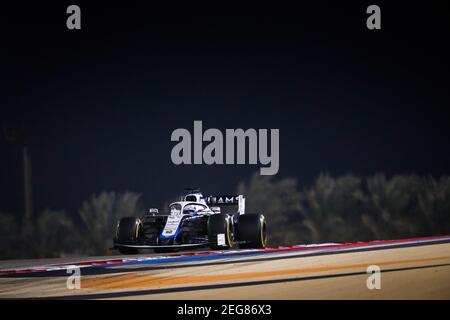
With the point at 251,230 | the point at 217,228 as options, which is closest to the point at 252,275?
the point at 217,228

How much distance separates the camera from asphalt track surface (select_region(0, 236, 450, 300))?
7.38 meters

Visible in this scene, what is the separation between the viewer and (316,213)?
16.4m

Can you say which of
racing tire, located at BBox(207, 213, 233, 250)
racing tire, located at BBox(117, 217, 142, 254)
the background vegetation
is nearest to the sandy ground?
racing tire, located at BBox(207, 213, 233, 250)

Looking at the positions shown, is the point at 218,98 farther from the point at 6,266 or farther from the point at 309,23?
the point at 6,266

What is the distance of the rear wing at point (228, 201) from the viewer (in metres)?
14.2

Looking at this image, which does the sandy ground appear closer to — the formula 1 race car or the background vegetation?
the formula 1 race car

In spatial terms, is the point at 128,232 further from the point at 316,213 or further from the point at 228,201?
the point at 316,213

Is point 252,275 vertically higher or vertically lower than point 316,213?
lower

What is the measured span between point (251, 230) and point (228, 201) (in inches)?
42.4

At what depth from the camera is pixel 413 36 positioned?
17656mm

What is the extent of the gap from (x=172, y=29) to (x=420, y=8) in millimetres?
6349

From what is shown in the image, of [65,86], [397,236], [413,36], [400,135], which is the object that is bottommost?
[397,236]
